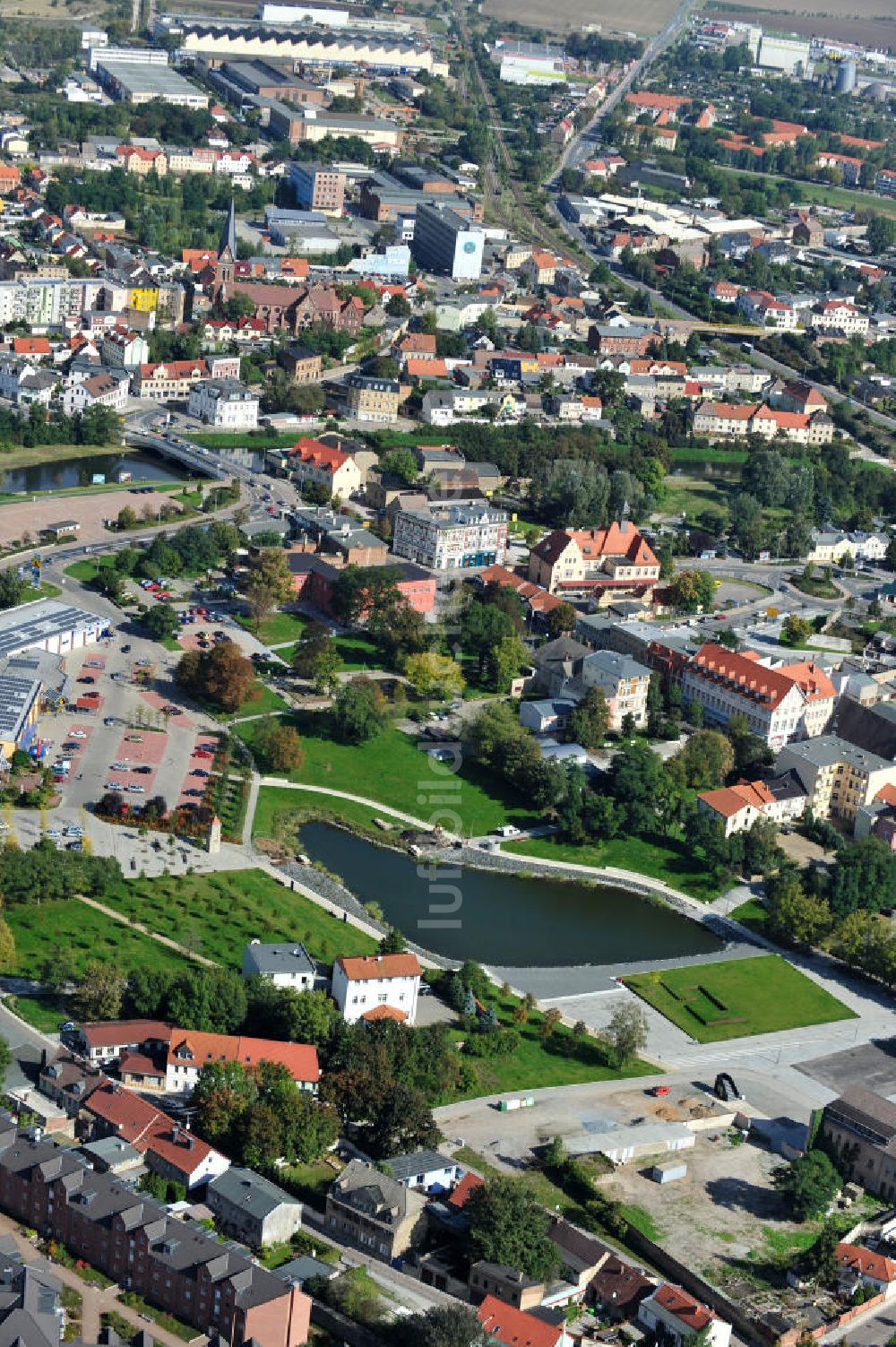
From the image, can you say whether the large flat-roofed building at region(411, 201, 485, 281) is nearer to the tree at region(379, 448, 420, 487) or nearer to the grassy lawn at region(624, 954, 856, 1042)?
the tree at region(379, 448, 420, 487)

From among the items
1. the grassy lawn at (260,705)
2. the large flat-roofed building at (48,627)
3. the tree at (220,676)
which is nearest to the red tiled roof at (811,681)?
the grassy lawn at (260,705)

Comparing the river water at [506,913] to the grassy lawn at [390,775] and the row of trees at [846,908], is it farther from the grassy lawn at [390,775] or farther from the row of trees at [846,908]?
the grassy lawn at [390,775]

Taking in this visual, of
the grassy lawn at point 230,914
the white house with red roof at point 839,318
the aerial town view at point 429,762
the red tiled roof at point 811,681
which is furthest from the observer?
the white house with red roof at point 839,318

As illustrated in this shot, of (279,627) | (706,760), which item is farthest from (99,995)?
(279,627)

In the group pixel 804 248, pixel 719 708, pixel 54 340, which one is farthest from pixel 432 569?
pixel 804 248

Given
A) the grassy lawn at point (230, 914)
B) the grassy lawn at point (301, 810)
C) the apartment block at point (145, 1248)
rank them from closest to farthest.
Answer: the apartment block at point (145, 1248) → the grassy lawn at point (230, 914) → the grassy lawn at point (301, 810)

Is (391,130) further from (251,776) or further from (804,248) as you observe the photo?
(251,776)
